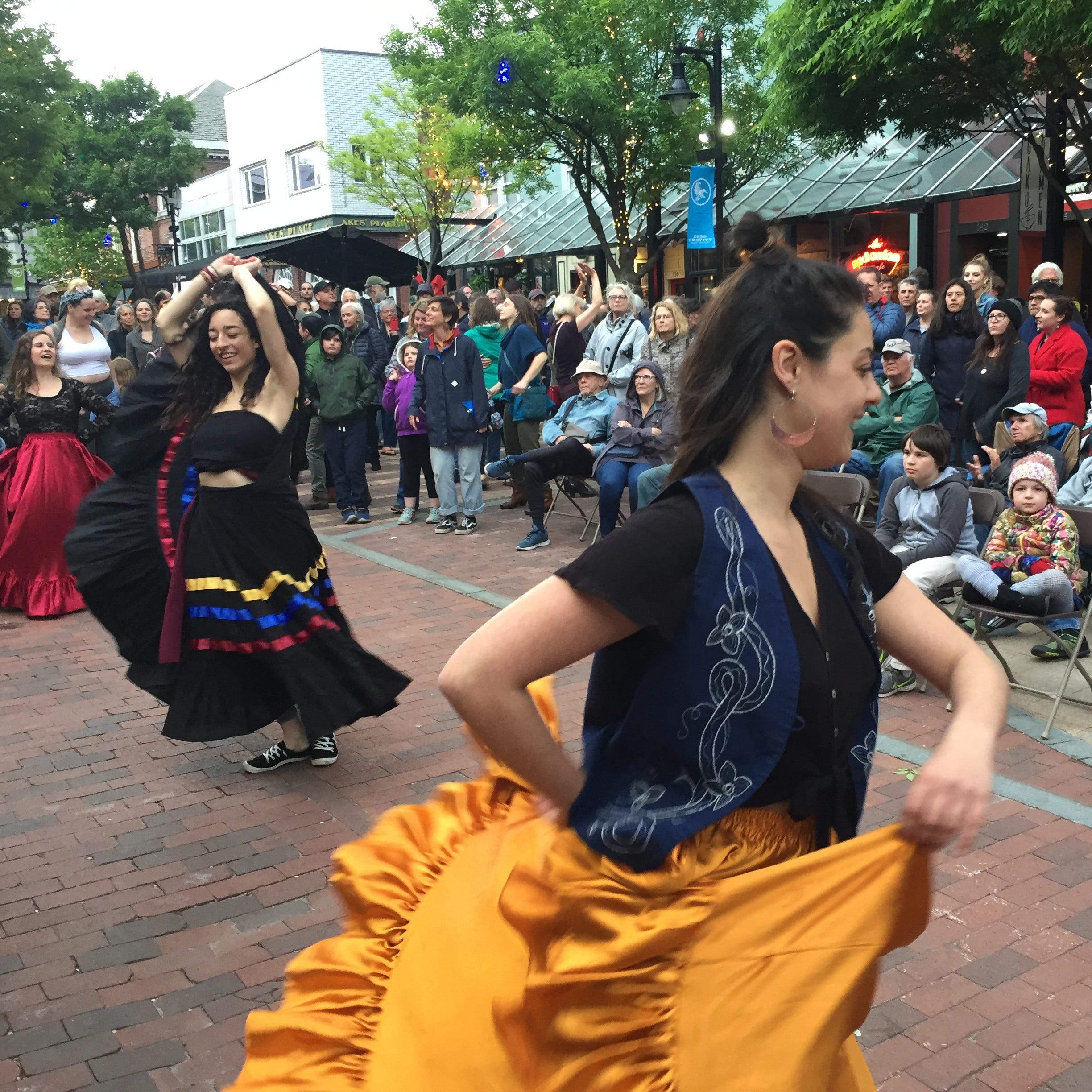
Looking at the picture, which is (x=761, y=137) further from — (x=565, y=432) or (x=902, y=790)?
(x=902, y=790)

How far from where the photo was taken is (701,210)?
45.1 feet

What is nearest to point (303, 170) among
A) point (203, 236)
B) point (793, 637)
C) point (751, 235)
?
point (203, 236)

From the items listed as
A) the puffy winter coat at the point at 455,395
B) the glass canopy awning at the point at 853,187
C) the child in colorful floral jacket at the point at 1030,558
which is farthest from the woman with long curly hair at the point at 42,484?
the glass canopy awning at the point at 853,187

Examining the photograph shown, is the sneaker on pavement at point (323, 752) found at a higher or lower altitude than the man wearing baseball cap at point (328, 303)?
lower

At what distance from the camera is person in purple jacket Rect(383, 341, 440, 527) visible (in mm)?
11125

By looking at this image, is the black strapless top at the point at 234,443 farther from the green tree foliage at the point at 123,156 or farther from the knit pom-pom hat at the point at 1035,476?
the green tree foliage at the point at 123,156

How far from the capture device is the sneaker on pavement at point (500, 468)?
1052cm

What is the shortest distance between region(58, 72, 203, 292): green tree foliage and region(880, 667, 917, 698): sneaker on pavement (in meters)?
48.9

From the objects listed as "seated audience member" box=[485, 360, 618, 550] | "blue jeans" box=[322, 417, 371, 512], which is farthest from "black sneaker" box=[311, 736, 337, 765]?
"blue jeans" box=[322, 417, 371, 512]

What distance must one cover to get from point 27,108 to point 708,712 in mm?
31468

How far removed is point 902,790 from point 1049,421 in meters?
4.67

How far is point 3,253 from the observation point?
3622 cm

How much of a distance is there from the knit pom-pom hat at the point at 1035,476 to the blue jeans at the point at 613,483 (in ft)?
10.7

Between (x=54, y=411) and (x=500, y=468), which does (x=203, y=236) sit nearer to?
(x=500, y=468)
